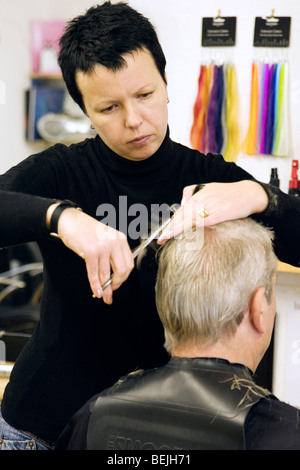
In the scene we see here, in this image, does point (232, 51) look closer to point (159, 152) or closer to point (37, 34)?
point (37, 34)

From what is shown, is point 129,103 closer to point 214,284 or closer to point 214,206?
point 214,206

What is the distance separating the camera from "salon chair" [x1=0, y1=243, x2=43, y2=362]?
2906mm

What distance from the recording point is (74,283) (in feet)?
4.26

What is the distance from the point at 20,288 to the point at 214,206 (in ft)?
7.16

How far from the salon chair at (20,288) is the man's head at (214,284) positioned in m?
1.87

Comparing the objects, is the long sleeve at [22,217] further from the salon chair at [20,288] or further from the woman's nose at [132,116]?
the salon chair at [20,288]

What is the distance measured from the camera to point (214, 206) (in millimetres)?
1100

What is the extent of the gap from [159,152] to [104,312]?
15.8 inches

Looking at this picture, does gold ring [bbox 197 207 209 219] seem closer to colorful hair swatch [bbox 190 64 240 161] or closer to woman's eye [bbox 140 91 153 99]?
woman's eye [bbox 140 91 153 99]

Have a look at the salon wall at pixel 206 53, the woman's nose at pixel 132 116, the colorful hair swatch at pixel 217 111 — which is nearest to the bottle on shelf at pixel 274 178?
the salon wall at pixel 206 53

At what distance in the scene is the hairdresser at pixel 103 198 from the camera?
1162mm

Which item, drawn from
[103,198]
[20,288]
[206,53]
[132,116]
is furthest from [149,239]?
[206,53]

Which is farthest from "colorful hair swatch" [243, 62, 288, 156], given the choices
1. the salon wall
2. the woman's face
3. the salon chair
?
the woman's face

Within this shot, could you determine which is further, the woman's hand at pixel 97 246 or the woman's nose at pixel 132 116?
the woman's nose at pixel 132 116
